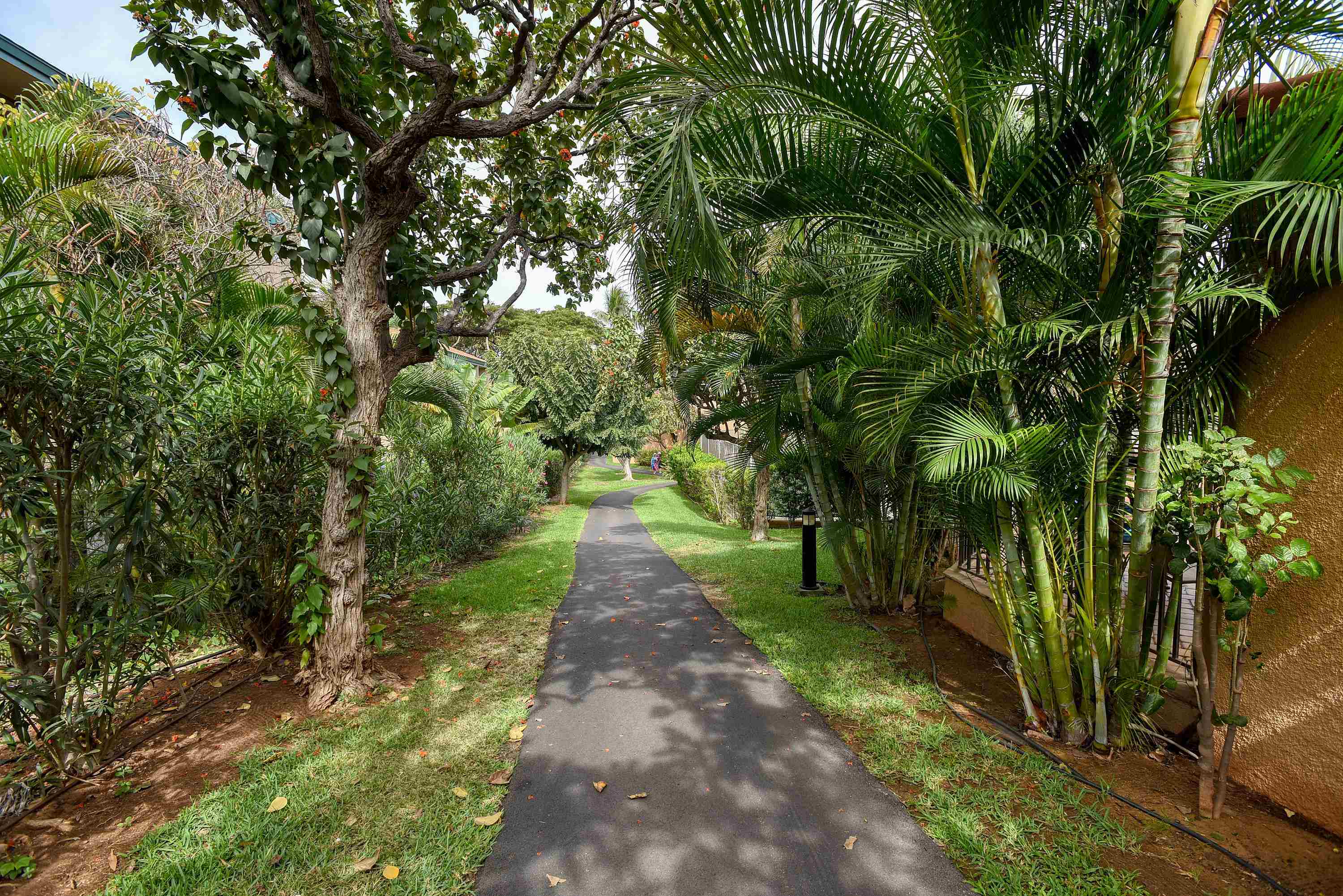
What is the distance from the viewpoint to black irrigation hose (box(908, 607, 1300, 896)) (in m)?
2.16

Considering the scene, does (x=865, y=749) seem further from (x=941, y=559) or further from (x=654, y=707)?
(x=941, y=559)

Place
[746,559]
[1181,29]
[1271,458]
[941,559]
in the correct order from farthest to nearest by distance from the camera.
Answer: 1. [746,559]
2. [941,559]
3. [1181,29]
4. [1271,458]

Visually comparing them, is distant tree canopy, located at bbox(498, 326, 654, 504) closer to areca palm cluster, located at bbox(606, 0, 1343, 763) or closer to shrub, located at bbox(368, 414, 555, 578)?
shrub, located at bbox(368, 414, 555, 578)

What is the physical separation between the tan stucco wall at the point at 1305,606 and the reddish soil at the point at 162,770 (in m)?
4.98

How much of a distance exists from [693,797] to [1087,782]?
6.56ft

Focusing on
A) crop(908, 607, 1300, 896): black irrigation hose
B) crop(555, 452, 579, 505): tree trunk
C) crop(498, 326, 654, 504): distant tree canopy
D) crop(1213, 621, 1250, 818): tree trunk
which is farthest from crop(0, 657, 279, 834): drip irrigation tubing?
crop(555, 452, 579, 505): tree trunk

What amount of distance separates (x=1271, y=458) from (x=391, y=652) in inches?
226

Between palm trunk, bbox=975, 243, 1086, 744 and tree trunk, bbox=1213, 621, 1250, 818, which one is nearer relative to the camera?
tree trunk, bbox=1213, 621, 1250, 818

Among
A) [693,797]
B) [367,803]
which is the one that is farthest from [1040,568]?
[367,803]

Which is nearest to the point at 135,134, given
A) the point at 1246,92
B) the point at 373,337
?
the point at 373,337

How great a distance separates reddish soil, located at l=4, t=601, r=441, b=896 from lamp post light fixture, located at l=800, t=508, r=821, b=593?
4.31 m

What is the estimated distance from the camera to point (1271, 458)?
218cm

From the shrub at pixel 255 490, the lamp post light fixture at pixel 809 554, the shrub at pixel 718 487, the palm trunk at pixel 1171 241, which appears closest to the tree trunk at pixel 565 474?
the shrub at pixel 718 487

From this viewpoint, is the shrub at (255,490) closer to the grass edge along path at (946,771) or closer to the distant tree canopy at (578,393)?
the grass edge along path at (946,771)
